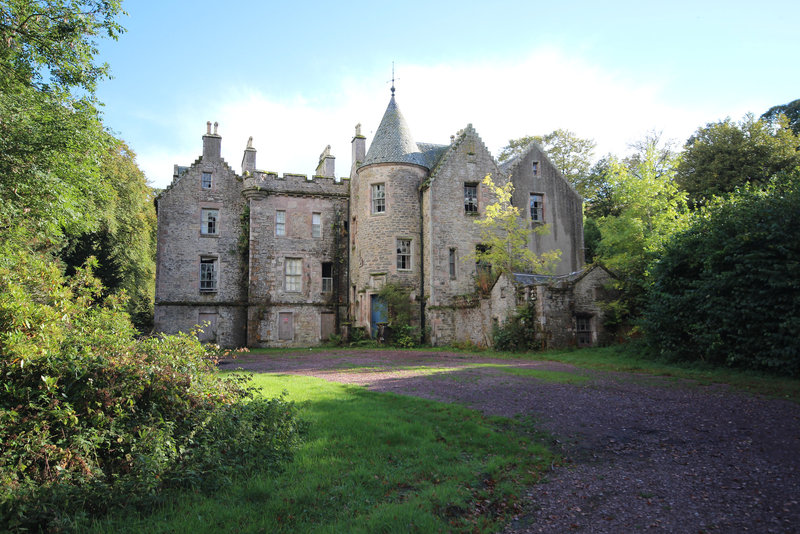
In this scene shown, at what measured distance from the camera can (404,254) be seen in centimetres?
2516

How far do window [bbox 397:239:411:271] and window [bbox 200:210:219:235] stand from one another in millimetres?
11455

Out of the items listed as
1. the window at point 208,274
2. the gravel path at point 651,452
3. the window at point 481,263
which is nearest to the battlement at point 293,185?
the window at point 208,274

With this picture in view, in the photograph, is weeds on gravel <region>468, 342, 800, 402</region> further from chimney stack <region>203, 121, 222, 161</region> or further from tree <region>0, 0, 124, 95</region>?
chimney stack <region>203, 121, 222, 161</region>

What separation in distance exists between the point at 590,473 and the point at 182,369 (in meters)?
4.90

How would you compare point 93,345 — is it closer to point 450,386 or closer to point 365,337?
point 450,386

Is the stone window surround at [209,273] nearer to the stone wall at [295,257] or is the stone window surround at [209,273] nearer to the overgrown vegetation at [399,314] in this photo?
the stone wall at [295,257]

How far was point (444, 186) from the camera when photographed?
81.6ft

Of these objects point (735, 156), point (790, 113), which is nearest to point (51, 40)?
point (735, 156)

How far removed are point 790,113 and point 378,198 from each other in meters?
33.2

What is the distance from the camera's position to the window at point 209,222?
28234 mm

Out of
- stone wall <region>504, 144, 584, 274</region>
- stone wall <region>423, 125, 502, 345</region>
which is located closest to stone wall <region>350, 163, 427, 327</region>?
stone wall <region>423, 125, 502, 345</region>

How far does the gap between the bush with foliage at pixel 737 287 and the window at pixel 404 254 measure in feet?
42.5

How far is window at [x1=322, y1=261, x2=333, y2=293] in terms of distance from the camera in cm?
2884

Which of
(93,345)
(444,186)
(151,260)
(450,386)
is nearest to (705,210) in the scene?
(450,386)
